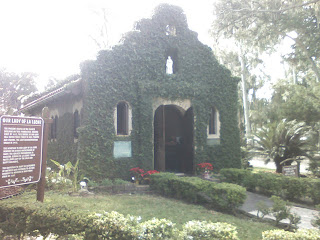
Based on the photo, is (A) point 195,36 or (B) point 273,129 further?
(B) point 273,129

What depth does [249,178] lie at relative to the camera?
11562 mm

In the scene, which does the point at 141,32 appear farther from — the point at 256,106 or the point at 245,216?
the point at 256,106

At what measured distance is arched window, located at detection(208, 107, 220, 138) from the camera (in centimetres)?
1418

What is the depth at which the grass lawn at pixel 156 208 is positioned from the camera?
6.66 meters

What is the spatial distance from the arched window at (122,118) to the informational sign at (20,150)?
19.9 ft

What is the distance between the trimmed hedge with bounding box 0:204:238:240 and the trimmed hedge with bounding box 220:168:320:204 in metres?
6.25

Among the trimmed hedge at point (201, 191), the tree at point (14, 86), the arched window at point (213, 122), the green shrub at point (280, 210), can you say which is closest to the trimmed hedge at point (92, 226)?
the green shrub at point (280, 210)

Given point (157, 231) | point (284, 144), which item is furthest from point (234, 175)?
point (157, 231)

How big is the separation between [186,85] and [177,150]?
376 cm

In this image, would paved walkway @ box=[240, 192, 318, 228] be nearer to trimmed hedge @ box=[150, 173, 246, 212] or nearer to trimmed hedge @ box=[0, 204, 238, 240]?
trimmed hedge @ box=[150, 173, 246, 212]

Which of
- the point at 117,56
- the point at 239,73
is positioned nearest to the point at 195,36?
the point at 117,56

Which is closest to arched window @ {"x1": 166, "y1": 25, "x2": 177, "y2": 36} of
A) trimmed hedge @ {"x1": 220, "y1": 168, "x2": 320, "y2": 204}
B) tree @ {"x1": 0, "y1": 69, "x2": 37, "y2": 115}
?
trimmed hedge @ {"x1": 220, "y1": 168, "x2": 320, "y2": 204}

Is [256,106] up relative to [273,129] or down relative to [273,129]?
up

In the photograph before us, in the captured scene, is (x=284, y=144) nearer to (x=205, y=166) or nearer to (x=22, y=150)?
(x=205, y=166)
